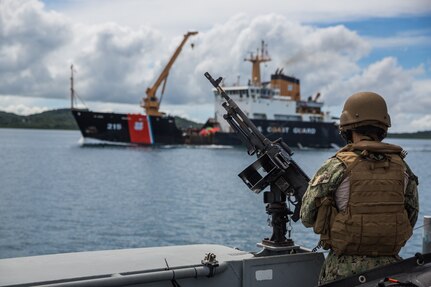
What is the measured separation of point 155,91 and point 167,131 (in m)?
5.76

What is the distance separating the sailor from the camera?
9.18 feet

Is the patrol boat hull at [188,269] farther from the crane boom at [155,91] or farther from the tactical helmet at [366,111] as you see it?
the crane boom at [155,91]

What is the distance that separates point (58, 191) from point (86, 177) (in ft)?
24.6

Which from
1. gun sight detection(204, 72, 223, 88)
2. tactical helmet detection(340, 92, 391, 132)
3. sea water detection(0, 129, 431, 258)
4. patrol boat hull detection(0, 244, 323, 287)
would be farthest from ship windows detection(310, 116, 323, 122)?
tactical helmet detection(340, 92, 391, 132)

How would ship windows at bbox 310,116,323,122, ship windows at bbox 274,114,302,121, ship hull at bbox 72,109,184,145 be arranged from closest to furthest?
1. ship hull at bbox 72,109,184,145
2. ship windows at bbox 274,114,302,121
3. ship windows at bbox 310,116,323,122

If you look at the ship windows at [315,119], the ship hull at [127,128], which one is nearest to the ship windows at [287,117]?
the ship windows at [315,119]

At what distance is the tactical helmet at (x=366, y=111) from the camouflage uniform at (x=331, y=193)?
0.23m

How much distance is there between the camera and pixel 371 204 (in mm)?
2793

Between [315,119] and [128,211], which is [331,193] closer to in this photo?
[128,211]

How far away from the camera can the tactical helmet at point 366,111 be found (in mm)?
2908

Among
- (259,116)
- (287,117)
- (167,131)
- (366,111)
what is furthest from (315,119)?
(366,111)

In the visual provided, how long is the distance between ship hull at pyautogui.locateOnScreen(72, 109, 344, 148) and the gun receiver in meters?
58.3

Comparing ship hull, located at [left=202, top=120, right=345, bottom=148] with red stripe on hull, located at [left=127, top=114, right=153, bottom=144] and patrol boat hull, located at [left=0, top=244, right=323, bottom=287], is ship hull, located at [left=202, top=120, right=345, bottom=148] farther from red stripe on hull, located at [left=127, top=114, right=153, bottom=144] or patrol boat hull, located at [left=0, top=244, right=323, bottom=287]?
patrol boat hull, located at [left=0, top=244, right=323, bottom=287]

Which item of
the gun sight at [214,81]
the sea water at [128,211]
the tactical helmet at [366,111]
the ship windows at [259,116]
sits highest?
the ship windows at [259,116]
